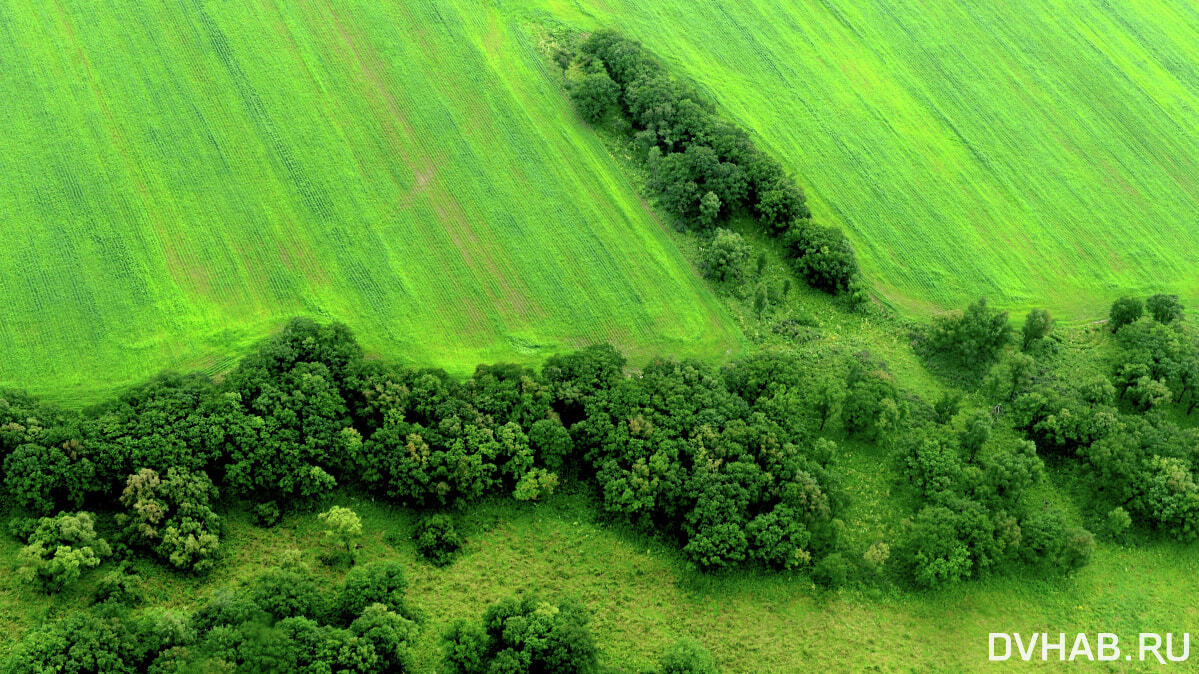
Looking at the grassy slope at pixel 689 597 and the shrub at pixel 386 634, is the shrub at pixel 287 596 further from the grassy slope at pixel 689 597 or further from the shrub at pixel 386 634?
the grassy slope at pixel 689 597

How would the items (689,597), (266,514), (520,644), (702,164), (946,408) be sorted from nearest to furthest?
(520,644), (689,597), (266,514), (946,408), (702,164)

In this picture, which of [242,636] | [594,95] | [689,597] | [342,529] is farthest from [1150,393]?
[242,636]

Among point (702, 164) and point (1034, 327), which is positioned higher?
point (1034, 327)

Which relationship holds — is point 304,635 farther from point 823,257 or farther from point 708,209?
point 823,257

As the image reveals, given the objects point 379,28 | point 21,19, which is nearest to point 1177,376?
point 379,28

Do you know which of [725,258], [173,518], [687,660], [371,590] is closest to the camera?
[687,660]

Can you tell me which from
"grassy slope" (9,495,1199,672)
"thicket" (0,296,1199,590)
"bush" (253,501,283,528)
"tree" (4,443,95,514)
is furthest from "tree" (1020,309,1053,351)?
"tree" (4,443,95,514)

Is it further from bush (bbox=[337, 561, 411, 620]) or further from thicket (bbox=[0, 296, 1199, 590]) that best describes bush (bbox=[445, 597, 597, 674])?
thicket (bbox=[0, 296, 1199, 590])
